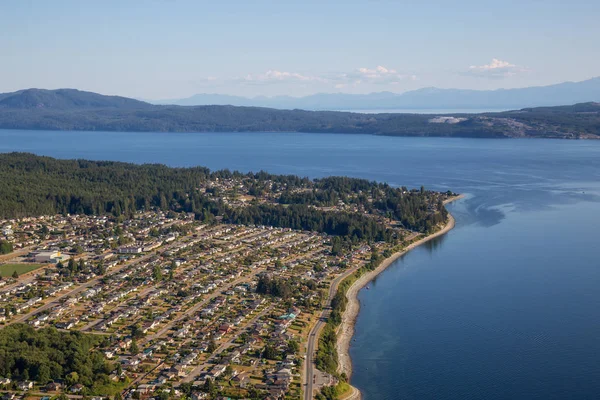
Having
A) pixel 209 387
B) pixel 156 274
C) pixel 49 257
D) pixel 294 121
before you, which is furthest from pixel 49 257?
pixel 294 121

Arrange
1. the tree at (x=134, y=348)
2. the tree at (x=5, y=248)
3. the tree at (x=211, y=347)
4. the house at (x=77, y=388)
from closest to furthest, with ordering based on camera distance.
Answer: the house at (x=77, y=388)
the tree at (x=134, y=348)
the tree at (x=211, y=347)
the tree at (x=5, y=248)

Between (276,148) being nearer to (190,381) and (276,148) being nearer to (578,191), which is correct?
(578,191)

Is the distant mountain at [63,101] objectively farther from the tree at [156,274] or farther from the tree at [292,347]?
the tree at [292,347]

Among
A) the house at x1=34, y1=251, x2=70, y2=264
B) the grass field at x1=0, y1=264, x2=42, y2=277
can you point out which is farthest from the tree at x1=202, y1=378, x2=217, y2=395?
the house at x1=34, y1=251, x2=70, y2=264

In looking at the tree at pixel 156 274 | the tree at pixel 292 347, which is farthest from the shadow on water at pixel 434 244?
the tree at pixel 292 347

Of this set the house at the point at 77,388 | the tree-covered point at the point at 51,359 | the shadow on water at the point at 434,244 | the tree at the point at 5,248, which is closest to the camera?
the house at the point at 77,388

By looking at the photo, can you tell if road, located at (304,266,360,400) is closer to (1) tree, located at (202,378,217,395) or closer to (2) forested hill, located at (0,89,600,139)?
(1) tree, located at (202,378,217,395)

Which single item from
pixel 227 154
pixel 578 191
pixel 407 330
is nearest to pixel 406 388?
pixel 407 330
